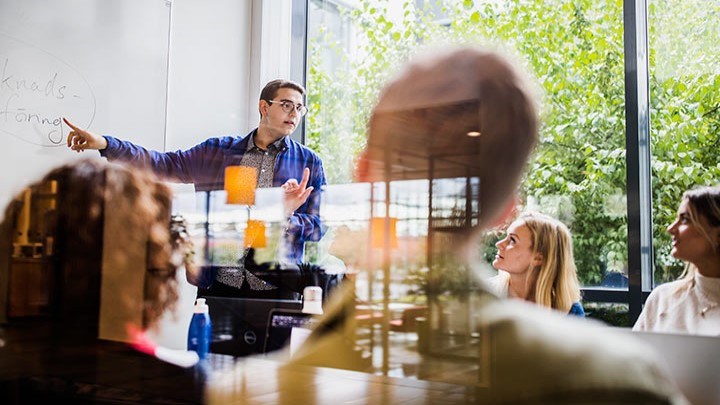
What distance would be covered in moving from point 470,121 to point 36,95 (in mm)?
1667

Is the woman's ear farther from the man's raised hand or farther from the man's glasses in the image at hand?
the man's raised hand

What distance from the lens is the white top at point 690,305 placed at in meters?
1.25

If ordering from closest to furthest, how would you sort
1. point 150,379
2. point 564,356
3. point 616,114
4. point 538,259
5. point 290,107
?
point 564,356
point 150,379
point 538,259
point 290,107
point 616,114

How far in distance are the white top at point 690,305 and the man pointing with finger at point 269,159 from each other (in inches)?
23.3

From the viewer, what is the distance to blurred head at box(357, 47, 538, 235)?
430 millimetres

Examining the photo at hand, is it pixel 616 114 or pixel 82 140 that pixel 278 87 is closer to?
pixel 82 140

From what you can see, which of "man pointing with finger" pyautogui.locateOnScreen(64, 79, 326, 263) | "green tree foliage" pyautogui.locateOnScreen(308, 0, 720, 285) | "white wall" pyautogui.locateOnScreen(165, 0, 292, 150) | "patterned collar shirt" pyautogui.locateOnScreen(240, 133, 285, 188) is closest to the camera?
"man pointing with finger" pyautogui.locateOnScreen(64, 79, 326, 263)

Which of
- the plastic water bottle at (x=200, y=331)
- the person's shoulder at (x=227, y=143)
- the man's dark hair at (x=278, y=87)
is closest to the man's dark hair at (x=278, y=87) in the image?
the man's dark hair at (x=278, y=87)

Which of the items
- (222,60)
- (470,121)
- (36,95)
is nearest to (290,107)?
(36,95)

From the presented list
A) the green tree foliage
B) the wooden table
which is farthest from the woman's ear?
the wooden table

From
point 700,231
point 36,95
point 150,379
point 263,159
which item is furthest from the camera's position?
→ point 36,95

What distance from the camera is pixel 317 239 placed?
892 millimetres

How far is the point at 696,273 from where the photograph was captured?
1.54 m

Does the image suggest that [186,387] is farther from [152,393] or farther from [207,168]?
[207,168]
